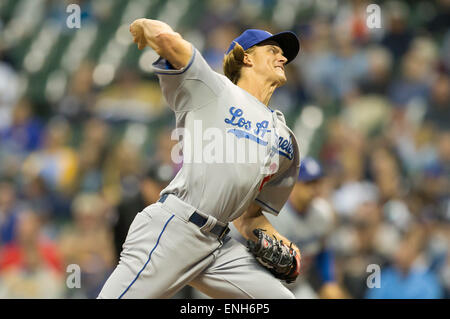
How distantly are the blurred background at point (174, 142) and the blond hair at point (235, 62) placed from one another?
1.53 meters

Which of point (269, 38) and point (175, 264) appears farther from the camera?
point (269, 38)

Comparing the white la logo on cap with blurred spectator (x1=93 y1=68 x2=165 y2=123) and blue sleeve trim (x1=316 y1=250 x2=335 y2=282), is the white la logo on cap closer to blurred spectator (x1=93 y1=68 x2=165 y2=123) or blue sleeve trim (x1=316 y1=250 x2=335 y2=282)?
blue sleeve trim (x1=316 y1=250 x2=335 y2=282)

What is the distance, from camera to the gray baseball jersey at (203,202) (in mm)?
3061

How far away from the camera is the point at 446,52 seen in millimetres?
8523

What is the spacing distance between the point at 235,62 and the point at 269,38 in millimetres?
246

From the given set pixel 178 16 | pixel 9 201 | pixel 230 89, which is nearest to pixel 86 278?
pixel 9 201

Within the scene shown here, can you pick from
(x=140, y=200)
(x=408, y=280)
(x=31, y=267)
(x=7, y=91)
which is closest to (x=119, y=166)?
(x=31, y=267)

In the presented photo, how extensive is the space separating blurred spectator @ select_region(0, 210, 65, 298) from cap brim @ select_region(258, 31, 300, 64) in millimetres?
3538

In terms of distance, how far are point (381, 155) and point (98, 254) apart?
133 inches

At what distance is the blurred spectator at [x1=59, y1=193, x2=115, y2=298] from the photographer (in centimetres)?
584

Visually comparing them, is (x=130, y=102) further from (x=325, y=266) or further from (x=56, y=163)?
(x=325, y=266)

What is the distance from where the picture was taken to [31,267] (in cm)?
616

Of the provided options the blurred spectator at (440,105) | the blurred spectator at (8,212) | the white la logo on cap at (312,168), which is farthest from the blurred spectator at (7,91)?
the blurred spectator at (440,105)
